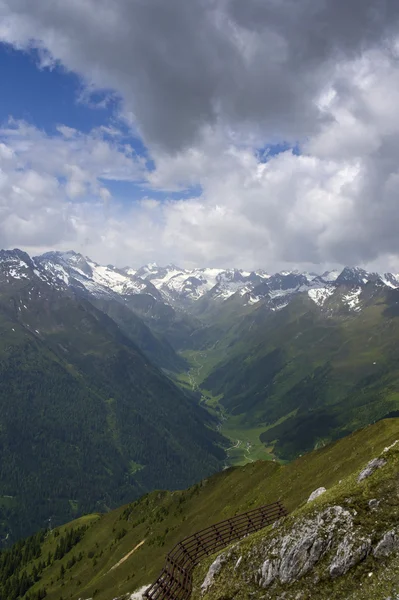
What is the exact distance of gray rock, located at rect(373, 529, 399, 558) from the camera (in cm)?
3803

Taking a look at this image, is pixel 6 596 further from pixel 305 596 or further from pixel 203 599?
pixel 305 596

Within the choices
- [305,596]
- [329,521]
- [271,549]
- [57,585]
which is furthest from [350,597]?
[57,585]

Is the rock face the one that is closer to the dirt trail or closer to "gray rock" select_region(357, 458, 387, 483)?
"gray rock" select_region(357, 458, 387, 483)

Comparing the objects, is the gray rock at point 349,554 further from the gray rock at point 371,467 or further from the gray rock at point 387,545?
the gray rock at point 371,467

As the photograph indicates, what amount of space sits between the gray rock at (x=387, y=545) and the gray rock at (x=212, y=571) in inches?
776

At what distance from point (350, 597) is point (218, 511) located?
103573mm

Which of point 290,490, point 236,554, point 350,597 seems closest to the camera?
point 350,597

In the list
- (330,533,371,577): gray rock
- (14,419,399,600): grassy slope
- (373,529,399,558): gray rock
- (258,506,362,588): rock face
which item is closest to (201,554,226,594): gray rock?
(258,506,362,588): rock face

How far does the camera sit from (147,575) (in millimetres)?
102875

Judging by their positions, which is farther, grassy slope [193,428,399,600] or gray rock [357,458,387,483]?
gray rock [357,458,387,483]

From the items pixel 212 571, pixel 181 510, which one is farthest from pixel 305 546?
pixel 181 510

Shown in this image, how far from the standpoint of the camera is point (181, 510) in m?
161

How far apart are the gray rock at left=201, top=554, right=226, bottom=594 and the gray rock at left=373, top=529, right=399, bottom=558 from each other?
19.7 m

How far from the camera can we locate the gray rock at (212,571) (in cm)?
4834
